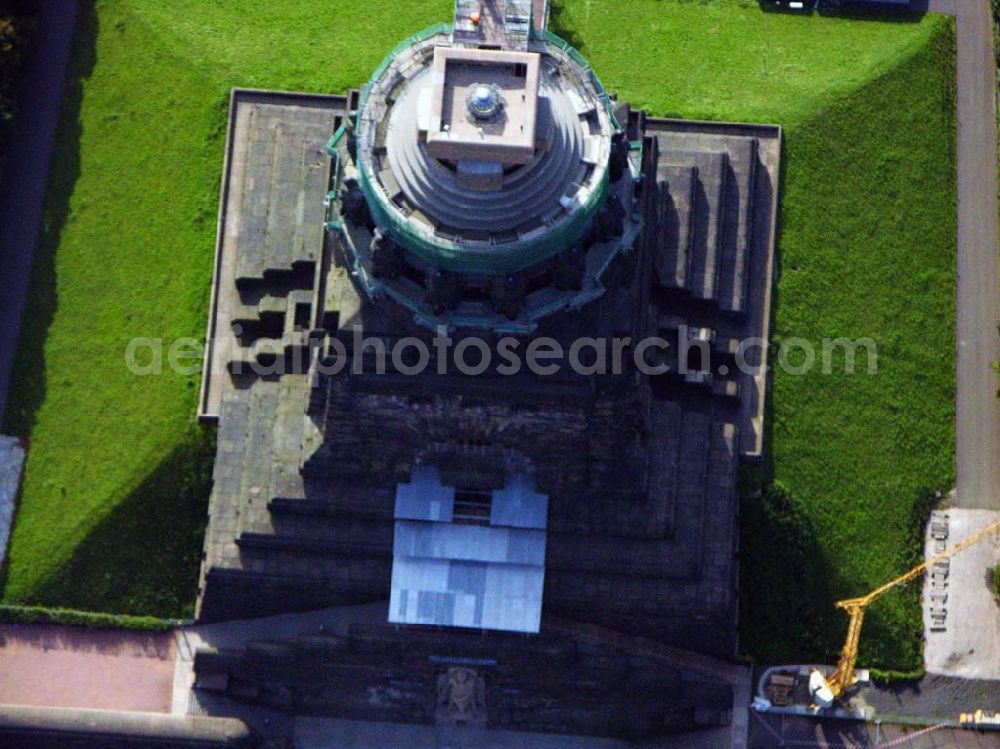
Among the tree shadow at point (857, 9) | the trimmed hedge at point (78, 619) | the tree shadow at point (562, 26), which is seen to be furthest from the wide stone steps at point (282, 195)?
the tree shadow at point (857, 9)

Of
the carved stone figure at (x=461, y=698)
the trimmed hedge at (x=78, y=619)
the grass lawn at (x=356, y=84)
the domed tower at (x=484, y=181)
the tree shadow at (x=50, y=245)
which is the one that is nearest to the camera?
the domed tower at (x=484, y=181)

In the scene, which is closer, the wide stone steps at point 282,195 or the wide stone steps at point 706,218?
the wide stone steps at point 706,218

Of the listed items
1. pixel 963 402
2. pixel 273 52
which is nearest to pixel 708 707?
pixel 963 402

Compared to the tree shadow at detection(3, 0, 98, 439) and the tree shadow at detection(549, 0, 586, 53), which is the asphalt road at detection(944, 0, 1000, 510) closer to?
the tree shadow at detection(549, 0, 586, 53)

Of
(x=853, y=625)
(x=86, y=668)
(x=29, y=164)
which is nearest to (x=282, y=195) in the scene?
(x=29, y=164)

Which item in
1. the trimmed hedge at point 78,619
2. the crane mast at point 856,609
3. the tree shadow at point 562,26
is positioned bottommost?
the trimmed hedge at point 78,619

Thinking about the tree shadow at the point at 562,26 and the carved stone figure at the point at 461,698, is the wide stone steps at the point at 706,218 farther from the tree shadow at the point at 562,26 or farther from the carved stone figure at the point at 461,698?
the carved stone figure at the point at 461,698

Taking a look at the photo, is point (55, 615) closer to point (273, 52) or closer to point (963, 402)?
point (273, 52)
